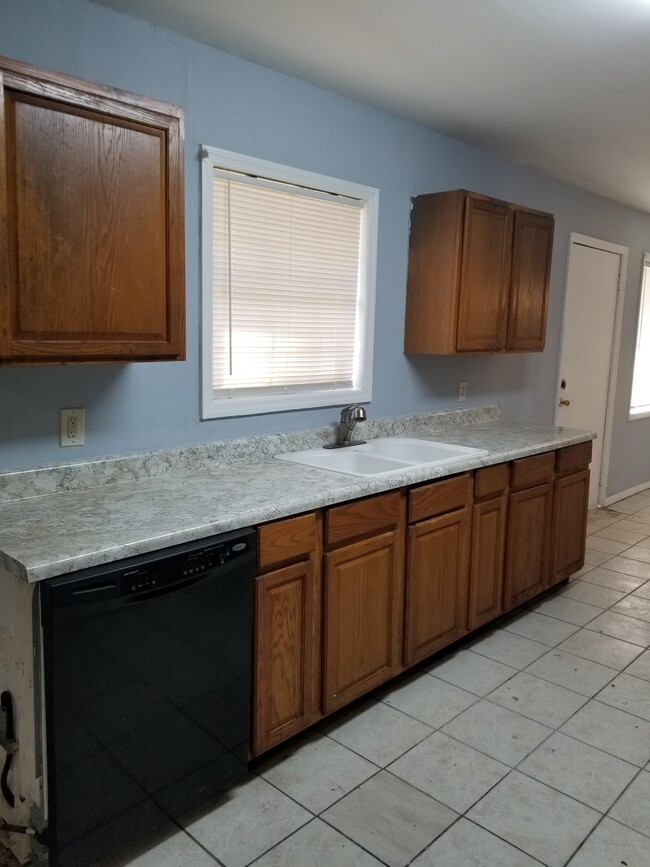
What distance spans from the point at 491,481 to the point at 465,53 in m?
1.70

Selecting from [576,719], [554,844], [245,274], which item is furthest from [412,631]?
[245,274]

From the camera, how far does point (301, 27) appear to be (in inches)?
88.4

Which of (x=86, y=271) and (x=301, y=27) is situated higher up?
(x=301, y=27)

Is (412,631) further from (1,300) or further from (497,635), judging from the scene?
(1,300)

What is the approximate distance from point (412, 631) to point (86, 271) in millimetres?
1789

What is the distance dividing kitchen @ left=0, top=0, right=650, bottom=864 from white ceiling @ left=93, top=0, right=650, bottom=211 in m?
0.09

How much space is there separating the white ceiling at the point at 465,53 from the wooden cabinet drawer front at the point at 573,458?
160 cm

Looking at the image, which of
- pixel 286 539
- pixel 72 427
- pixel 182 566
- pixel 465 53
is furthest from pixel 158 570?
pixel 465 53

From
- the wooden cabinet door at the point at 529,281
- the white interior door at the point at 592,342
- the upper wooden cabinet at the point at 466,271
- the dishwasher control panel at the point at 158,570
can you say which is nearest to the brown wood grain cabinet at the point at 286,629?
the dishwasher control panel at the point at 158,570

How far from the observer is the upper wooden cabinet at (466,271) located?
3.21 m

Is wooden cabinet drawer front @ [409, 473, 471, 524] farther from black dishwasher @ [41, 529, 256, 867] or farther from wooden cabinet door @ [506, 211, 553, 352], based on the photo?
wooden cabinet door @ [506, 211, 553, 352]

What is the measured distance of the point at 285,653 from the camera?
2133 mm

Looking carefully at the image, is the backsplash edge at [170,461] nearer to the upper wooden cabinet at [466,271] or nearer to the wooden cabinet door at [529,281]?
the upper wooden cabinet at [466,271]

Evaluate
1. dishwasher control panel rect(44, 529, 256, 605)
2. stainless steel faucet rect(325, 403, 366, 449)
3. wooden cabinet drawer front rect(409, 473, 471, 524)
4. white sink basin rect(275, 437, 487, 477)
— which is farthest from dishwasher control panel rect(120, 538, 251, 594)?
stainless steel faucet rect(325, 403, 366, 449)
